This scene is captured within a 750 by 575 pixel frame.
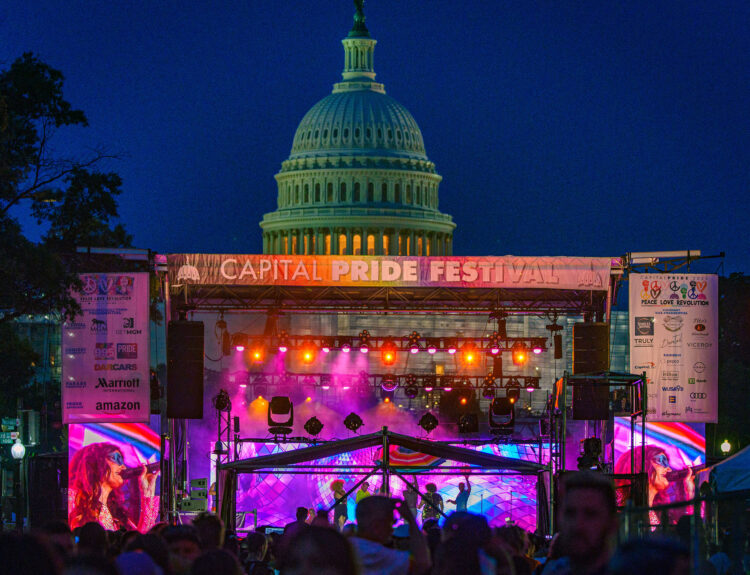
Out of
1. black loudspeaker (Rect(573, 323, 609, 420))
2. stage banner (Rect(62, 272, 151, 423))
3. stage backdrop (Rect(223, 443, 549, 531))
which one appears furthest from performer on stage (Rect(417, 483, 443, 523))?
stage banner (Rect(62, 272, 151, 423))

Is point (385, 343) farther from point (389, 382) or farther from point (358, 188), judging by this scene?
point (358, 188)

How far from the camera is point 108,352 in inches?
920

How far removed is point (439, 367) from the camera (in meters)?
76.7

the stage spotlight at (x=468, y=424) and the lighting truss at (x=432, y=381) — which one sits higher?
the lighting truss at (x=432, y=381)

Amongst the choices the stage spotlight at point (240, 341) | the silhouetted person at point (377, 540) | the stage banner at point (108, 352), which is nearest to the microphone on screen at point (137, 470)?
the stage banner at point (108, 352)

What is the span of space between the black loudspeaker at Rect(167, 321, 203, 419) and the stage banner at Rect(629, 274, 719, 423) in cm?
791

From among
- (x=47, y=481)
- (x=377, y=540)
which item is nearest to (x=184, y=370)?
(x=47, y=481)

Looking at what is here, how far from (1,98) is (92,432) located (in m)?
6.25

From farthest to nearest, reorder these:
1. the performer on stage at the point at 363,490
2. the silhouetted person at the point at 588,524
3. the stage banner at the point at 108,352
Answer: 1. the performer on stage at the point at 363,490
2. the stage banner at the point at 108,352
3. the silhouetted person at the point at 588,524

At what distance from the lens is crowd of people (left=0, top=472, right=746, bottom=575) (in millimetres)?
4012

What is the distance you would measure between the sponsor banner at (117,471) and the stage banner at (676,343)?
896cm

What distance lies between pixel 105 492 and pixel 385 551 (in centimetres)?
1802

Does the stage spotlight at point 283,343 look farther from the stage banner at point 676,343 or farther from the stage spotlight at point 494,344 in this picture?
the stage banner at point 676,343

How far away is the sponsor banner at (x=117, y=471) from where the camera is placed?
23172mm
